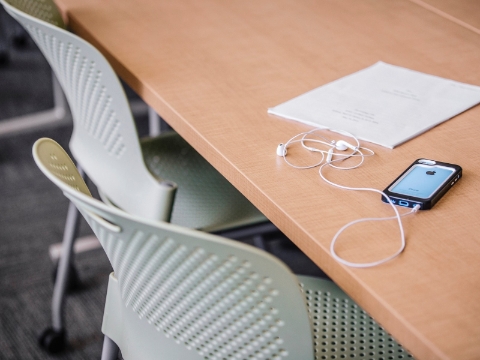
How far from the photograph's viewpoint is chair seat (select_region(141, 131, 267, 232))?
1478mm

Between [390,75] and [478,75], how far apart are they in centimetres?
20

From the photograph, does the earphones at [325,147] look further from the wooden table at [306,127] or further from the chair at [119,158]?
the chair at [119,158]

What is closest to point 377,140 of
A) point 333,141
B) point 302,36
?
point 333,141

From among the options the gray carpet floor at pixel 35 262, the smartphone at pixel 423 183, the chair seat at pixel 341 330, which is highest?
the smartphone at pixel 423 183

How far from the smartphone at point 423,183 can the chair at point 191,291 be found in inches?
10.1

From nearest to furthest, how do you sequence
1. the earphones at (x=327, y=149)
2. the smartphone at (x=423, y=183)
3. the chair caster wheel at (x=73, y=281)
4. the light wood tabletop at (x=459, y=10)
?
the smartphone at (x=423, y=183), the earphones at (x=327, y=149), the light wood tabletop at (x=459, y=10), the chair caster wheel at (x=73, y=281)

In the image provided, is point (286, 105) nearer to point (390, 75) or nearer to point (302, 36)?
point (390, 75)

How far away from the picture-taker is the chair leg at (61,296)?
1.68 m

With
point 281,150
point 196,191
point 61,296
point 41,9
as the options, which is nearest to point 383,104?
point 281,150

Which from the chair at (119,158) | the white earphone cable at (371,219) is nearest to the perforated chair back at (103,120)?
the chair at (119,158)

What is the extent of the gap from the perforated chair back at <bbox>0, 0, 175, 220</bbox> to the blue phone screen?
48cm

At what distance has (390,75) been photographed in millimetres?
1324

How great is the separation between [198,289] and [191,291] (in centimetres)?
1

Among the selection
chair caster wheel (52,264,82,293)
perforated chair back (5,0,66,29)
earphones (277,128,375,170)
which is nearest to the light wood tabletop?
earphones (277,128,375,170)
